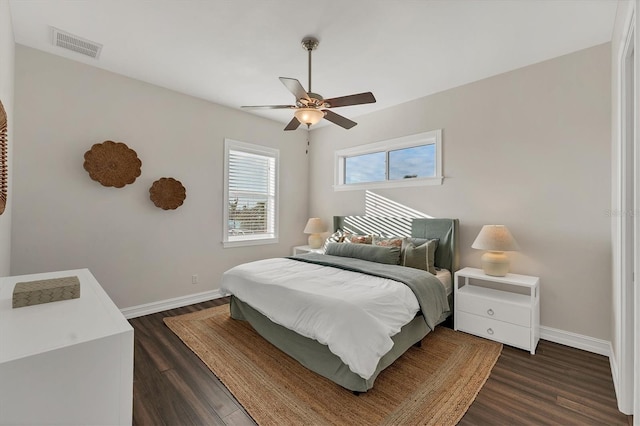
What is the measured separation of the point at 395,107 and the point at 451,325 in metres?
2.98

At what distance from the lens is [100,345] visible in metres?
1.02

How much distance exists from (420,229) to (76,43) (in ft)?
13.7

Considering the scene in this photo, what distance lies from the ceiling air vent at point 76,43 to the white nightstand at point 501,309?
14.3 ft

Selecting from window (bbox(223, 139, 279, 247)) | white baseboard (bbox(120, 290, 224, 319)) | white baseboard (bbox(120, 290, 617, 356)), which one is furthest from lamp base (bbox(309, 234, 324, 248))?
white baseboard (bbox(120, 290, 617, 356))

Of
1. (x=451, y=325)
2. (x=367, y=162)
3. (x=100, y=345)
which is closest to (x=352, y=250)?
(x=451, y=325)

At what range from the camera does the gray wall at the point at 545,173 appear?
2.67m

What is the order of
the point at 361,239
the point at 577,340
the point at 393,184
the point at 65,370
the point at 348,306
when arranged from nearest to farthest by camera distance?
the point at 65,370 < the point at 348,306 < the point at 577,340 < the point at 361,239 < the point at 393,184

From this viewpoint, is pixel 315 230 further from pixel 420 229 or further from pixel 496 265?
pixel 496 265

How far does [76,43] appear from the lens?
2703 mm

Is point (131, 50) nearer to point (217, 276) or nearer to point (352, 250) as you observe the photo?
point (217, 276)

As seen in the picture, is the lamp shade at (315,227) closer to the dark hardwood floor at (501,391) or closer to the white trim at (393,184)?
the white trim at (393,184)

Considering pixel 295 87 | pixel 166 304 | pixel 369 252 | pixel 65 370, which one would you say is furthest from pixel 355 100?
pixel 166 304

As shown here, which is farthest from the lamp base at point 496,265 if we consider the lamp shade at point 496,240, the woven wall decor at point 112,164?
the woven wall decor at point 112,164

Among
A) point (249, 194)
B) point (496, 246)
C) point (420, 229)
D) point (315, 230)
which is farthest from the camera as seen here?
point (315, 230)
